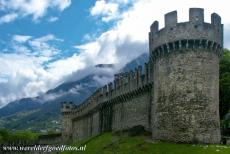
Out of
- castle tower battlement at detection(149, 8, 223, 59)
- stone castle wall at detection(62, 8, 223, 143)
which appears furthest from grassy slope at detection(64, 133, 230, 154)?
castle tower battlement at detection(149, 8, 223, 59)

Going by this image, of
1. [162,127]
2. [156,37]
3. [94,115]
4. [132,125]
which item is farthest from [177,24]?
[94,115]

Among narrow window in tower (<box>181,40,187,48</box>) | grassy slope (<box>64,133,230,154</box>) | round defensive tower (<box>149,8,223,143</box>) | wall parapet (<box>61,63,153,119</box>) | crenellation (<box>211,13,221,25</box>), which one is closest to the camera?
grassy slope (<box>64,133,230,154</box>)

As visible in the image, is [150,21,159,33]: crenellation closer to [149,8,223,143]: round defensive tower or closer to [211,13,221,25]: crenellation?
[149,8,223,143]: round defensive tower

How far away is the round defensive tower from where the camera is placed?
129 ft

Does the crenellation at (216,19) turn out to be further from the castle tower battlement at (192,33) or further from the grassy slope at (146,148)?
the grassy slope at (146,148)

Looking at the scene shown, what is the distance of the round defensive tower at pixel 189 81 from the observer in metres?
39.2

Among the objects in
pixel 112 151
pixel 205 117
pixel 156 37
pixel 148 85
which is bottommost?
pixel 112 151

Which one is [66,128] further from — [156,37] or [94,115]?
[156,37]

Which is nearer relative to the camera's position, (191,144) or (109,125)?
(191,144)

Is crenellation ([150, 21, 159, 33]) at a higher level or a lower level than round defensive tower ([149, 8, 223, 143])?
higher

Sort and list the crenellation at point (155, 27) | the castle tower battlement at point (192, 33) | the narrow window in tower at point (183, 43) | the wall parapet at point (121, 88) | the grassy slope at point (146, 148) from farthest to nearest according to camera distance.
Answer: the wall parapet at point (121, 88) → the crenellation at point (155, 27) → the narrow window in tower at point (183, 43) → the castle tower battlement at point (192, 33) → the grassy slope at point (146, 148)

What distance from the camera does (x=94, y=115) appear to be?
7975 cm

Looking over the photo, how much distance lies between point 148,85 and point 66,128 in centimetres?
5374

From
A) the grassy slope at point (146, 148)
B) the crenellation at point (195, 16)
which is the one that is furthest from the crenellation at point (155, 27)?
the grassy slope at point (146, 148)
